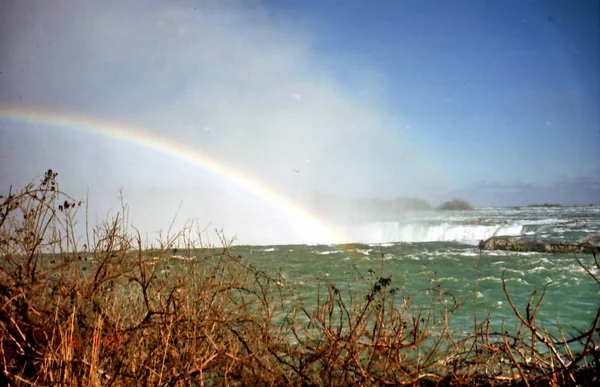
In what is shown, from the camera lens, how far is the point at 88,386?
10.0 feet

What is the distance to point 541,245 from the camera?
102ft

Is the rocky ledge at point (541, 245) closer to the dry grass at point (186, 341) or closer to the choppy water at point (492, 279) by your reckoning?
the choppy water at point (492, 279)

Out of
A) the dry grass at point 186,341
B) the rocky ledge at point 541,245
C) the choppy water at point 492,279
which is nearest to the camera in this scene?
the dry grass at point 186,341

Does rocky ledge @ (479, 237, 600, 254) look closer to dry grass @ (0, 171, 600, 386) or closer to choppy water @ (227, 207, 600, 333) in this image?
choppy water @ (227, 207, 600, 333)

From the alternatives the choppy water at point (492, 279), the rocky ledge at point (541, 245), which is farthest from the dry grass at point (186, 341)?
the rocky ledge at point (541, 245)

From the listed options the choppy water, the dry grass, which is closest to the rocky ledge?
the choppy water

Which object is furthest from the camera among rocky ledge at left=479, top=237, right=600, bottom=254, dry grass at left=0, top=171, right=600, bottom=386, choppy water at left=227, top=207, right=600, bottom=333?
rocky ledge at left=479, top=237, right=600, bottom=254

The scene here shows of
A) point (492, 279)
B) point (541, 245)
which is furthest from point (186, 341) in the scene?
point (541, 245)

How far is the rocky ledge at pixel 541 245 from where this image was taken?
28.6 meters

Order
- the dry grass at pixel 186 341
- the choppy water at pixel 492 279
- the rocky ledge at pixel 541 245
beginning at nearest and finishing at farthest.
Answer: the dry grass at pixel 186 341, the choppy water at pixel 492 279, the rocky ledge at pixel 541 245

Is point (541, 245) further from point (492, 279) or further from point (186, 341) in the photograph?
point (186, 341)

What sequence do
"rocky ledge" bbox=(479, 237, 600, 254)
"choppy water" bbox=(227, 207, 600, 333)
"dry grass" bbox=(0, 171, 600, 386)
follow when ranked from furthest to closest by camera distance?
"rocky ledge" bbox=(479, 237, 600, 254) → "choppy water" bbox=(227, 207, 600, 333) → "dry grass" bbox=(0, 171, 600, 386)

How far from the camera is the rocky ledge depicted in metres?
28.6

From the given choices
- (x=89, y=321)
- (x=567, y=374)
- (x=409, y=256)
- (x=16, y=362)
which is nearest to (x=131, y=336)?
(x=89, y=321)
